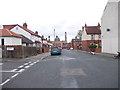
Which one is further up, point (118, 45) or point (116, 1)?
point (116, 1)

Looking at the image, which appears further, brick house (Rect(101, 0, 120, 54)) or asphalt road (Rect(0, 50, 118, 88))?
brick house (Rect(101, 0, 120, 54))

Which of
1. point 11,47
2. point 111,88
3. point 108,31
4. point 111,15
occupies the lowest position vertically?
point 111,88

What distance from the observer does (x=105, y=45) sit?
34.3 metres

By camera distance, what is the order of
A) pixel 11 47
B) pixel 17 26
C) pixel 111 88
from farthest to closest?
pixel 17 26 → pixel 11 47 → pixel 111 88

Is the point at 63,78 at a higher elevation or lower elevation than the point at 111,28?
lower

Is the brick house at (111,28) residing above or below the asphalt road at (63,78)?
above

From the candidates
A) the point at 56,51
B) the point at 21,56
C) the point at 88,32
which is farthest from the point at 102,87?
the point at 88,32

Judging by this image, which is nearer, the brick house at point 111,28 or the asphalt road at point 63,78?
the asphalt road at point 63,78

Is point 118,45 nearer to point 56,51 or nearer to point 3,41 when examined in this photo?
point 56,51

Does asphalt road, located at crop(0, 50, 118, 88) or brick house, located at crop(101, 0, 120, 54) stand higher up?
brick house, located at crop(101, 0, 120, 54)

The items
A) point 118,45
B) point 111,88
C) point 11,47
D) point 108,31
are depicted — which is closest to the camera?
point 111,88

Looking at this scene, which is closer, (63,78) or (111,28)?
(63,78)

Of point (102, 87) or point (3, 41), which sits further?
point (3, 41)

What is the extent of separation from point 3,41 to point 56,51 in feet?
32.8
